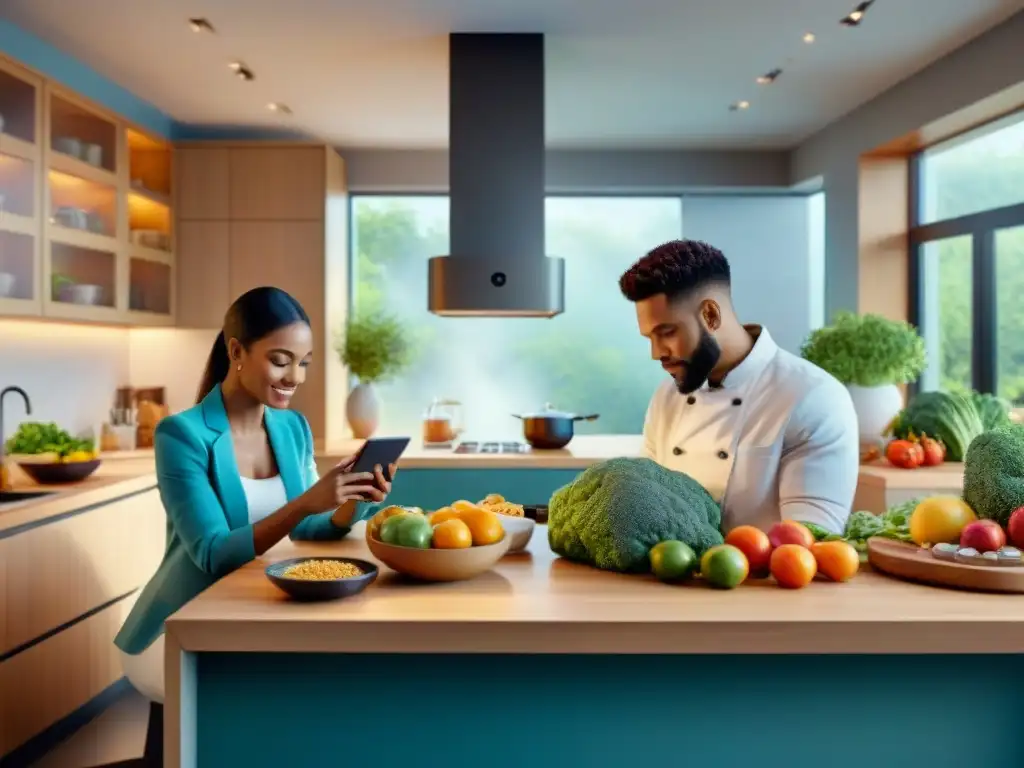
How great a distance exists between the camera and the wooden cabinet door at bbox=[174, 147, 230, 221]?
198 inches

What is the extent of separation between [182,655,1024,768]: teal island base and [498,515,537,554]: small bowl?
0.40m

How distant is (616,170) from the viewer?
222 inches

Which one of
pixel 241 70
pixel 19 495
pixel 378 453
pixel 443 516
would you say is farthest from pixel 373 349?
pixel 443 516

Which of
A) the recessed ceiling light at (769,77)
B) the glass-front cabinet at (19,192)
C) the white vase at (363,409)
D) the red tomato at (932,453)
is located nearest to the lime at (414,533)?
the glass-front cabinet at (19,192)

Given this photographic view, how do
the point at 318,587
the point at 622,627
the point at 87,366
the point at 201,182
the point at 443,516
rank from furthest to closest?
the point at 201,182, the point at 87,366, the point at 443,516, the point at 318,587, the point at 622,627

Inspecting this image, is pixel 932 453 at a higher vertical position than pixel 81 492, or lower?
higher

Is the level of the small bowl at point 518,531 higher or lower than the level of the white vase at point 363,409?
lower

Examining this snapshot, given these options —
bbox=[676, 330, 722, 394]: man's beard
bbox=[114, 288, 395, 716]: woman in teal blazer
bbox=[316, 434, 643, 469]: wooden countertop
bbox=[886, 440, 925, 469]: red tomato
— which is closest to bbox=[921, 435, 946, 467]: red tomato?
bbox=[886, 440, 925, 469]: red tomato

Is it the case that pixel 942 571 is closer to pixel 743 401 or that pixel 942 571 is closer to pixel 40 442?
pixel 743 401

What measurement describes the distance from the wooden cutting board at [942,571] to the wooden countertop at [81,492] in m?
2.66

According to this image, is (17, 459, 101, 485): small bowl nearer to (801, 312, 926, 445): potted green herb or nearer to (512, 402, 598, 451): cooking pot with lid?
(512, 402, 598, 451): cooking pot with lid

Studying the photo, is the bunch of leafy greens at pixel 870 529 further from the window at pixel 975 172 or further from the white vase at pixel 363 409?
the white vase at pixel 363 409

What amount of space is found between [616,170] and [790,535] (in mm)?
4342

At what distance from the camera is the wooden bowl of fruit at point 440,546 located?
1544 millimetres
